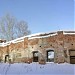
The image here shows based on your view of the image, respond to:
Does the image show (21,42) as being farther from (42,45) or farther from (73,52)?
(73,52)

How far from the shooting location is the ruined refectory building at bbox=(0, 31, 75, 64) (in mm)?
16859

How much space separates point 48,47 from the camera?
17391mm

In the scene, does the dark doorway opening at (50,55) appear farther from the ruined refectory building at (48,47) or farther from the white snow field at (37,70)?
the white snow field at (37,70)

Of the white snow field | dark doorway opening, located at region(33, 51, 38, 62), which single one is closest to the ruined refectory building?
dark doorway opening, located at region(33, 51, 38, 62)

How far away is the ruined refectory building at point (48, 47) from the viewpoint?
1686 centimetres

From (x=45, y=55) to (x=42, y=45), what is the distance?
106 centimetres

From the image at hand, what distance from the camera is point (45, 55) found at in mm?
17703

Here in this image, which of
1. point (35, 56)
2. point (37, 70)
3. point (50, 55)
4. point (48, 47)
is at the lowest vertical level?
point (37, 70)

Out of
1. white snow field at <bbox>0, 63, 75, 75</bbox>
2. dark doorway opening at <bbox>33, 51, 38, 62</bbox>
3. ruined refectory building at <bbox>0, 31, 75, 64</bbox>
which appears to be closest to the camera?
white snow field at <bbox>0, 63, 75, 75</bbox>

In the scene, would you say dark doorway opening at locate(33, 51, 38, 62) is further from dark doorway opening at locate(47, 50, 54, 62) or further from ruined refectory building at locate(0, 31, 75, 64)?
dark doorway opening at locate(47, 50, 54, 62)

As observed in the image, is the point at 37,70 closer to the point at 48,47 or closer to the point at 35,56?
the point at 48,47

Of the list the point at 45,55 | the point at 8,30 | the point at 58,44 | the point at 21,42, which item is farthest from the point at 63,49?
the point at 8,30

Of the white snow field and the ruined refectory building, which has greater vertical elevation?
the ruined refectory building

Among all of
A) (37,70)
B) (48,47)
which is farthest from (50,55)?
(37,70)
